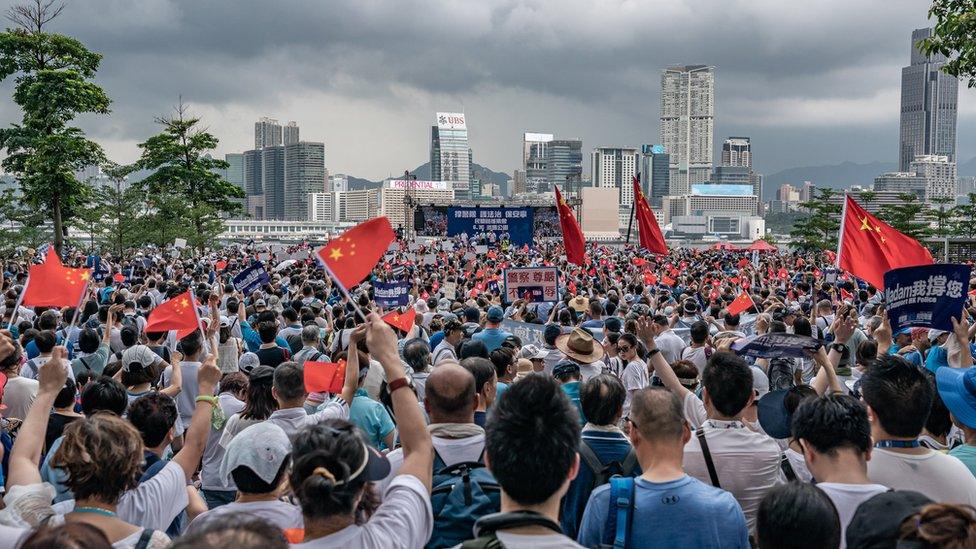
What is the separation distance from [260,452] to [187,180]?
42821mm

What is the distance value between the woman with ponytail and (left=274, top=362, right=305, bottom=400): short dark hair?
6.42ft

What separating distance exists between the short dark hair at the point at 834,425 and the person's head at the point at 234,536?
228 centimetres

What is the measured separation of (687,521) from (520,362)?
3653mm

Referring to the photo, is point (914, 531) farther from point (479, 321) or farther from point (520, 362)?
point (479, 321)

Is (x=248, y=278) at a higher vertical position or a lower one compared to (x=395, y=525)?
higher

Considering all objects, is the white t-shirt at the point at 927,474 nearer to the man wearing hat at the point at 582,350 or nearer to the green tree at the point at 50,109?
the man wearing hat at the point at 582,350

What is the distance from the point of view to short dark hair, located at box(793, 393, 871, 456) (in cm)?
346

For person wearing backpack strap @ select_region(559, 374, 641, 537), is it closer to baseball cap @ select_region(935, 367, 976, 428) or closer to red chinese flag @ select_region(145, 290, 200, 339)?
baseball cap @ select_region(935, 367, 976, 428)

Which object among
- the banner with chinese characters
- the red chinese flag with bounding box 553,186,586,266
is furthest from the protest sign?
the red chinese flag with bounding box 553,186,586,266

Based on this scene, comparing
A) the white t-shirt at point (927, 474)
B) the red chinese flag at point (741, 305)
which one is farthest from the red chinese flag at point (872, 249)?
the white t-shirt at point (927, 474)

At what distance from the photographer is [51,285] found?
351 inches

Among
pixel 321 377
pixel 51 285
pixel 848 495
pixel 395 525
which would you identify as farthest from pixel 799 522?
pixel 51 285

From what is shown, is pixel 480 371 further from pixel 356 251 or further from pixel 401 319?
pixel 401 319

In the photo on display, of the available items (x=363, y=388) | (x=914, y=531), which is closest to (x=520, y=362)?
(x=363, y=388)
